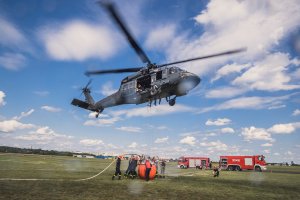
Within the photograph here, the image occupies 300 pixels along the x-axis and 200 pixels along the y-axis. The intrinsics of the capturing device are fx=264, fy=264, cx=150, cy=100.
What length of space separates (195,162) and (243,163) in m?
11.3

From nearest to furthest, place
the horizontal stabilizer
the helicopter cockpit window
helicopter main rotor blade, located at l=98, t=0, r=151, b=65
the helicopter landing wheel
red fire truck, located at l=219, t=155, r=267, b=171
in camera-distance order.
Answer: helicopter main rotor blade, located at l=98, t=0, r=151, b=65 < the helicopter landing wheel < the helicopter cockpit window < the horizontal stabilizer < red fire truck, located at l=219, t=155, r=267, b=171

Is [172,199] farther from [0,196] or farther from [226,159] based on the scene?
[226,159]

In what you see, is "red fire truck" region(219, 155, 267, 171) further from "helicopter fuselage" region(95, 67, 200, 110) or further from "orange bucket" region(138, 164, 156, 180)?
"orange bucket" region(138, 164, 156, 180)

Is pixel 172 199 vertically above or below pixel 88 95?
below

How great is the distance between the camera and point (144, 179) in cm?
2017

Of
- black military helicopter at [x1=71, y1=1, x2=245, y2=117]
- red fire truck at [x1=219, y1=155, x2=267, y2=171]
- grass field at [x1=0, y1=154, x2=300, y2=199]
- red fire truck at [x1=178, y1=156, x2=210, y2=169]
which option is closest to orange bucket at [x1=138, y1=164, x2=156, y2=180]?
grass field at [x1=0, y1=154, x2=300, y2=199]

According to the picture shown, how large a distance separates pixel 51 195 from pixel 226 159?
151 ft

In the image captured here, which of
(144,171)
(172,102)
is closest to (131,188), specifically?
(144,171)

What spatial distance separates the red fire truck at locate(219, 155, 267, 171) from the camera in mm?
48728

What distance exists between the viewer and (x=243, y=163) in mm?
49969

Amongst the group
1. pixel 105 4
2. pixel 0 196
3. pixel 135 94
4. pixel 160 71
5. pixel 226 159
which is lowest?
pixel 0 196

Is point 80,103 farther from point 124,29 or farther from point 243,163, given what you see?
point 243,163

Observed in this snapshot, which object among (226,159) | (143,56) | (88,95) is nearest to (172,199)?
(143,56)

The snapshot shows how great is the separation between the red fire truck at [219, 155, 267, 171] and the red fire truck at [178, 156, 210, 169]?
20.4ft
